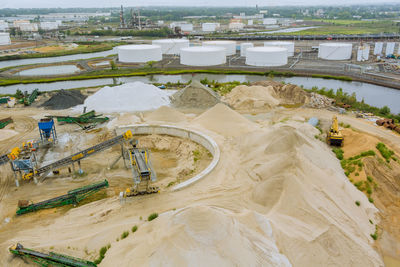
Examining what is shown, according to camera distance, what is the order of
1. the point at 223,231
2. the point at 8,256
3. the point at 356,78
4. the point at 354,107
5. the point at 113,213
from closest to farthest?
1. the point at 223,231
2. the point at 8,256
3. the point at 113,213
4. the point at 354,107
5. the point at 356,78

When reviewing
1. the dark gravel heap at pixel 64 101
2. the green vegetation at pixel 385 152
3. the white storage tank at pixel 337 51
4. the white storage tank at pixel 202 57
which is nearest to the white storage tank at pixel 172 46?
the white storage tank at pixel 202 57

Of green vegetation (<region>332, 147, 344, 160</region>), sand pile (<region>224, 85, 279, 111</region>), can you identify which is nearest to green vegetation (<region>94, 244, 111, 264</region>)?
green vegetation (<region>332, 147, 344, 160</region>)

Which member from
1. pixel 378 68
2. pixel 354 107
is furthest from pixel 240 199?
pixel 378 68

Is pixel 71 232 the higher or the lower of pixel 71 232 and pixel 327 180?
the lower

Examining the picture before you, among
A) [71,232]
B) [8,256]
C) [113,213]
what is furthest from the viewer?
[113,213]

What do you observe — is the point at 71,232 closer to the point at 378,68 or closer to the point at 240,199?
the point at 240,199

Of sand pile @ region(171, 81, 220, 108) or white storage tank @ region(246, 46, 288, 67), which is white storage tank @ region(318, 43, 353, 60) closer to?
white storage tank @ region(246, 46, 288, 67)
